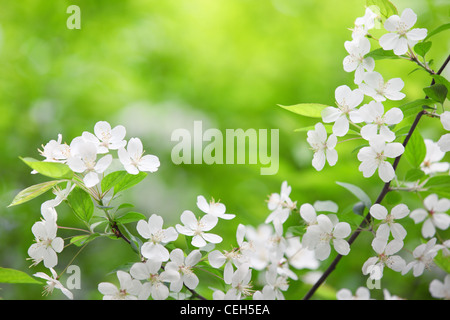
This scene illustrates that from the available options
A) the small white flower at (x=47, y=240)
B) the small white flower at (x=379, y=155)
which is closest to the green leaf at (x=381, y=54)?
the small white flower at (x=379, y=155)

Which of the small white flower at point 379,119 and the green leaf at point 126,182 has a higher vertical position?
the small white flower at point 379,119

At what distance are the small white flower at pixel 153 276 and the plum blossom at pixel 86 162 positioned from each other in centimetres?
11

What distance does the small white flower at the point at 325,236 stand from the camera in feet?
1.79

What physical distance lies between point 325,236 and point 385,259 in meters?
0.08

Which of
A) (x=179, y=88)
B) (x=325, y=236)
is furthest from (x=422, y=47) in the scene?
(x=179, y=88)

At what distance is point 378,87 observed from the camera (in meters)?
0.55

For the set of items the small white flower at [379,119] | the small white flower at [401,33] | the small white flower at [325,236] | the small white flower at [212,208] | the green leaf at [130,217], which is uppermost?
the small white flower at [401,33]

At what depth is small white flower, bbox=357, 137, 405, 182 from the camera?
52cm

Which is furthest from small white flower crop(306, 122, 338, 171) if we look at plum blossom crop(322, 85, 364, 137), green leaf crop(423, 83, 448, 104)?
green leaf crop(423, 83, 448, 104)

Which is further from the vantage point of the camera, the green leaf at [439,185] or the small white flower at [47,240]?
the green leaf at [439,185]

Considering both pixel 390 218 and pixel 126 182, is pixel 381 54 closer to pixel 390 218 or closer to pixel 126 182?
pixel 390 218

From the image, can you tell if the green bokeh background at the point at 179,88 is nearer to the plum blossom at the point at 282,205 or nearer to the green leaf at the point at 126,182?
the plum blossom at the point at 282,205
